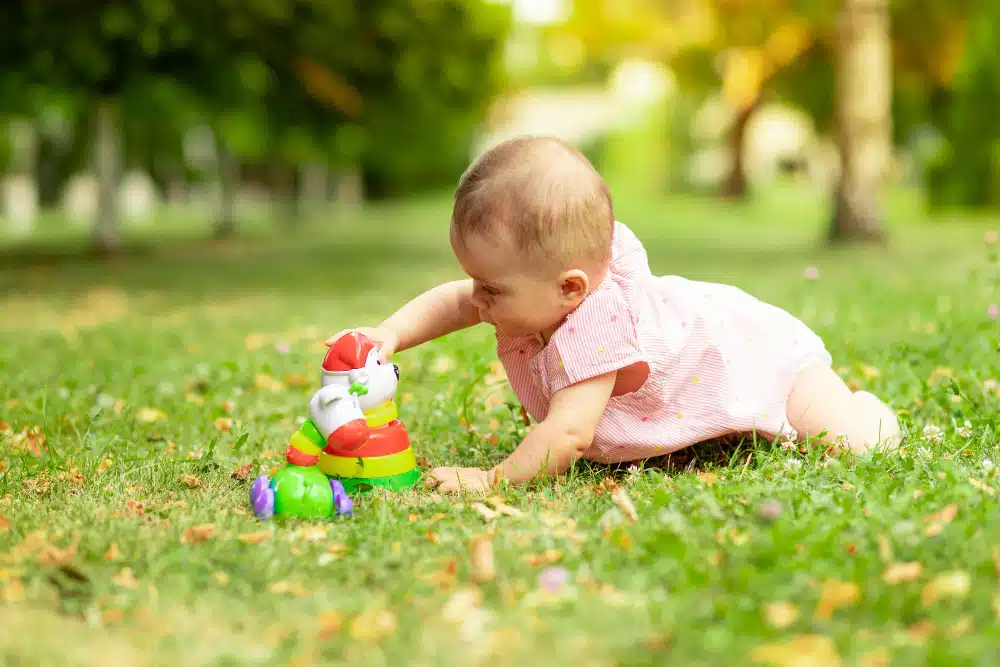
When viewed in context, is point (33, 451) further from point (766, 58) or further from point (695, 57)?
point (695, 57)

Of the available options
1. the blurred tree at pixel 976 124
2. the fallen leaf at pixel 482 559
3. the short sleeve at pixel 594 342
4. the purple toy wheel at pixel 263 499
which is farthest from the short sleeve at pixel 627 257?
the blurred tree at pixel 976 124

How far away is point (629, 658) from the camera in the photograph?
1829 mm

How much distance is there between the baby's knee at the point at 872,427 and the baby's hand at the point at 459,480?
1204 mm

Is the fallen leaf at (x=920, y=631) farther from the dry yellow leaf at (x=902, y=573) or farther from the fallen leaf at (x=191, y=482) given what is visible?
the fallen leaf at (x=191, y=482)

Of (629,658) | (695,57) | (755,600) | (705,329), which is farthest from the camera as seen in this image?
(695,57)

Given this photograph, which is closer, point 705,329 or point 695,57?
point 705,329

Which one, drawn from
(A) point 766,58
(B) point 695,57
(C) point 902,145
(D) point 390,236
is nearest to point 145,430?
(D) point 390,236

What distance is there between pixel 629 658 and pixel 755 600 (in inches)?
14.4

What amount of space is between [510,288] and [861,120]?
11.8 m

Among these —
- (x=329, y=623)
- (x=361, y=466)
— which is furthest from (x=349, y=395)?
(x=329, y=623)

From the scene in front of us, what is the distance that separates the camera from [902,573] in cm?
211

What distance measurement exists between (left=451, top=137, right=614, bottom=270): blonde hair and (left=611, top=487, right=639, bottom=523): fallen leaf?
65cm

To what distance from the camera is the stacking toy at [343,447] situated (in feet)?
9.07

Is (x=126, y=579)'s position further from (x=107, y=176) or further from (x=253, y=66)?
(x=107, y=176)
